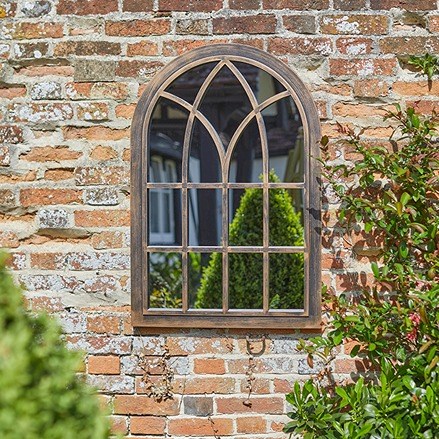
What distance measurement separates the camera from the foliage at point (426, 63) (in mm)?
3271

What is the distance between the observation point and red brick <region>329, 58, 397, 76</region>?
3.33m

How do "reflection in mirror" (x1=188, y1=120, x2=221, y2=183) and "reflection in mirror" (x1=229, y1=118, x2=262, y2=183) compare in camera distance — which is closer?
"reflection in mirror" (x1=188, y1=120, x2=221, y2=183)

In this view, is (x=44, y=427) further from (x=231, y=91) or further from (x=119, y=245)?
(x=231, y=91)

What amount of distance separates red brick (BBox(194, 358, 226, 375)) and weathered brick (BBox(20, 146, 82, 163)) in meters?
1.16

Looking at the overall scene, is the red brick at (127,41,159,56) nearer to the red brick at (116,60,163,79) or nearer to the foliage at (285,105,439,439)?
the red brick at (116,60,163,79)

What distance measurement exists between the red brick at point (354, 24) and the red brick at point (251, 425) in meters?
1.89

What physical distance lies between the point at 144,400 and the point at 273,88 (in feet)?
15.5

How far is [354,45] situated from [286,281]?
8.00ft

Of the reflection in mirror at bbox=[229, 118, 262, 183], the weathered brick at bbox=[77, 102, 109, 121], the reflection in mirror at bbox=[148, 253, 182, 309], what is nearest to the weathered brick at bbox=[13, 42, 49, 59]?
the weathered brick at bbox=[77, 102, 109, 121]

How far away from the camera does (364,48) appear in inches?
131

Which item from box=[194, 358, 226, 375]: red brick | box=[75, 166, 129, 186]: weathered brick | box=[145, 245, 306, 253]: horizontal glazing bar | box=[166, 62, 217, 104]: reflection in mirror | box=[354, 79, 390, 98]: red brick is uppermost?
box=[166, 62, 217, 104]: reflection in mirror

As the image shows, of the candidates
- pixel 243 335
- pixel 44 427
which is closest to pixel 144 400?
pixel 243 335

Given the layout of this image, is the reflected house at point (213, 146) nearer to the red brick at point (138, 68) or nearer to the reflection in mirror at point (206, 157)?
the reflection in mirror at point (206, 157)

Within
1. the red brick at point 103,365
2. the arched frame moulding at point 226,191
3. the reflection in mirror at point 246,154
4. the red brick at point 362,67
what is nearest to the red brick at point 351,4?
the red brick at point 362,67
